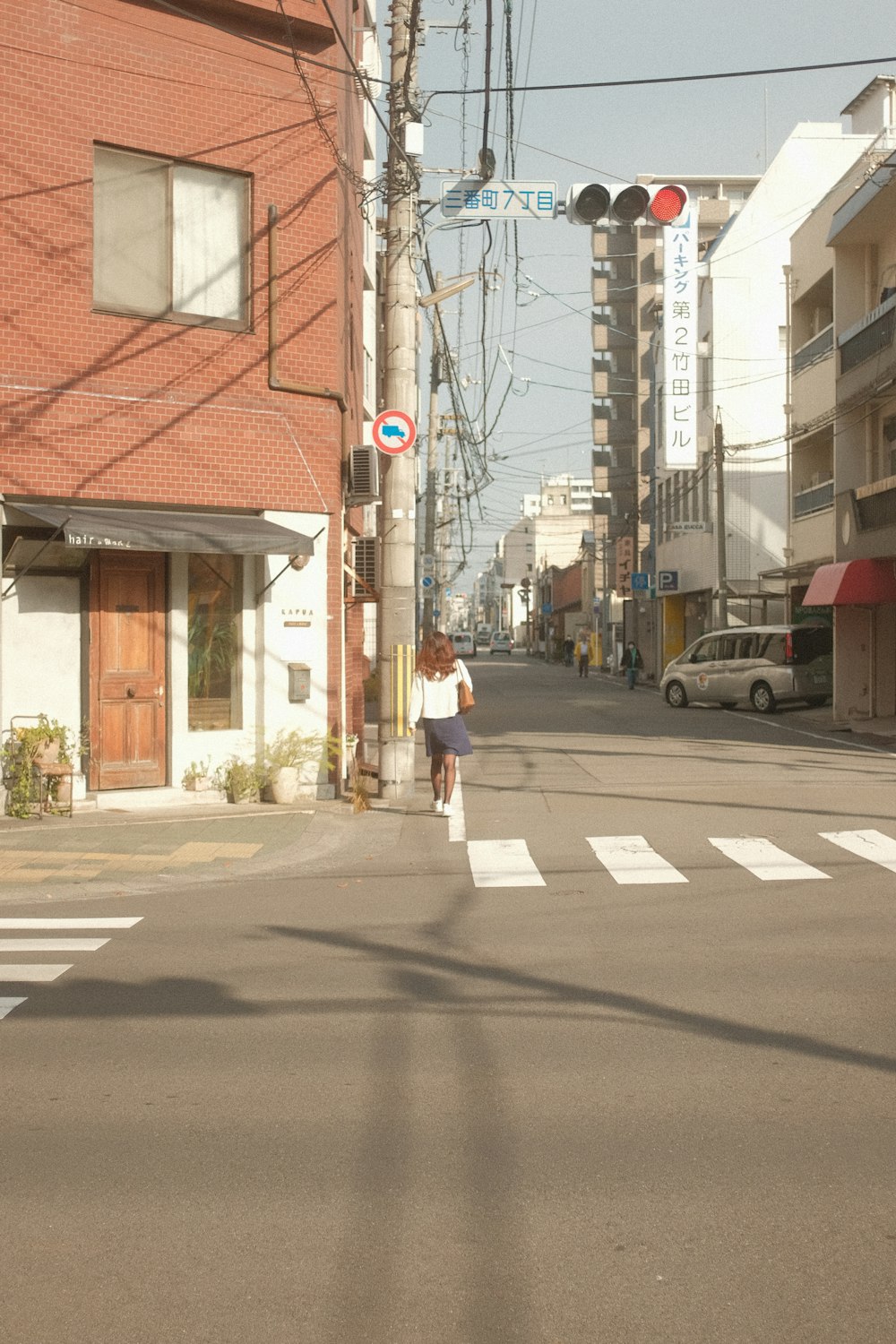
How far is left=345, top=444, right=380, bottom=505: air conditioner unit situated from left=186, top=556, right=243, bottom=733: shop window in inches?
72.6

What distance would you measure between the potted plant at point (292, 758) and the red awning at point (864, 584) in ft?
47.0

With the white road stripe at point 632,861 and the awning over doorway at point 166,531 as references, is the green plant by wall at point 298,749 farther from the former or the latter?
the white road stripe at point 632,861

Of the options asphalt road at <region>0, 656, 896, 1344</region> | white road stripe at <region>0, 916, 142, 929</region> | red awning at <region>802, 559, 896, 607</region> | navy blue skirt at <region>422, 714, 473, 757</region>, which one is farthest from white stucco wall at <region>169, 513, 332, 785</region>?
red awning at <region>802, 559, 896, 607</region>

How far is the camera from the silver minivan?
31094 millimetres

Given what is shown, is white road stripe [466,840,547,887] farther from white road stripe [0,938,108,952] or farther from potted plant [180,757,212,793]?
potted plant [180,757,212,793]

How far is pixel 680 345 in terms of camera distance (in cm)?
4725

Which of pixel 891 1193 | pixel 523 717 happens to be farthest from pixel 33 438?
pixel 523 717

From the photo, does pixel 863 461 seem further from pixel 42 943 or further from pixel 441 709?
pixel 42 943

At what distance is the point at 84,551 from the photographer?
14.5 metres

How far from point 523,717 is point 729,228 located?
2749 cm

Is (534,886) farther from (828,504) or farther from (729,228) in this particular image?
(729,228)

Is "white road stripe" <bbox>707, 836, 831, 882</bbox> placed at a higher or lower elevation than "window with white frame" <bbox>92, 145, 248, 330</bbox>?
lower

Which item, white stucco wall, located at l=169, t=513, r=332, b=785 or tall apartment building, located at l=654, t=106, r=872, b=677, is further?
tall apartment building, located at l=654, t=106, r=872, b=677

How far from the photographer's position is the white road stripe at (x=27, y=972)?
7.41 m
